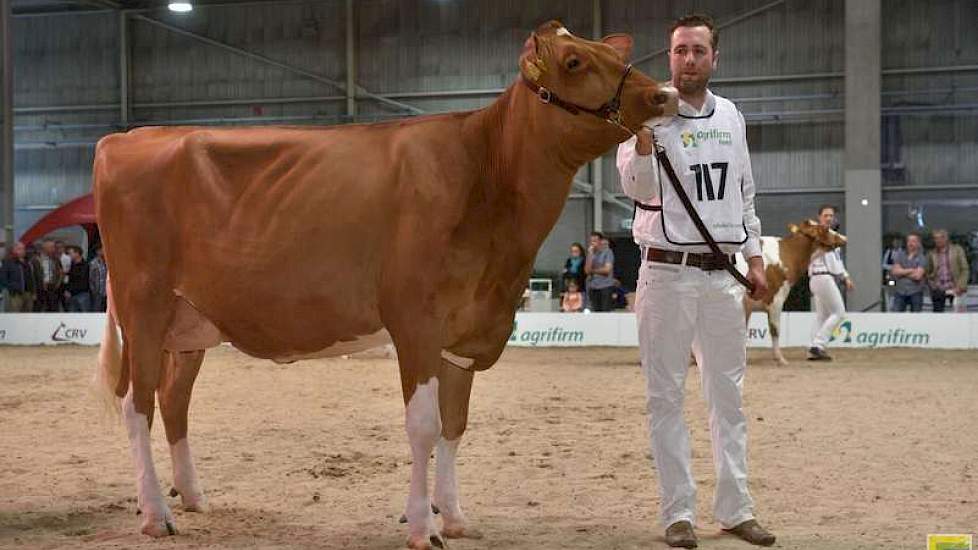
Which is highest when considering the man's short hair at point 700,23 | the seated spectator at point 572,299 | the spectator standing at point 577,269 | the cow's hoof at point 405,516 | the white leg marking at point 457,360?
the man's short hair at point 700,23

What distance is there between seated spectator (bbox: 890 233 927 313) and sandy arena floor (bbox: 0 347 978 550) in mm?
6614

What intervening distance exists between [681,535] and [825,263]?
11.6 m

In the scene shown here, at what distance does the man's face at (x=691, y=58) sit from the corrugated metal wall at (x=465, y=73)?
22.8 metres

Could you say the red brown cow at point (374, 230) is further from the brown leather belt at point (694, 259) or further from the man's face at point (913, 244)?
the man's face at point (913, 244)

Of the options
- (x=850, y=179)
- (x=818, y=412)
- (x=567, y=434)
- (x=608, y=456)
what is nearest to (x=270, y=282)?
(x=608, y=456)

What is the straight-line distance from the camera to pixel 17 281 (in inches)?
851

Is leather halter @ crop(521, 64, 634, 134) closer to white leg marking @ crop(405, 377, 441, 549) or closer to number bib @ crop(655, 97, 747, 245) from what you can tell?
number bib @ crop(655, 97, 747, 245)

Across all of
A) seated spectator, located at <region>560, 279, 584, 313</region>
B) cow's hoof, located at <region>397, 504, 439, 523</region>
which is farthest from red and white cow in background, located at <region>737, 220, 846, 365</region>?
cow's hoof, located at <region>397, 504, 439, 523</region>

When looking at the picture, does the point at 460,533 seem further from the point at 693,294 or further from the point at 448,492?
the point at 693,294

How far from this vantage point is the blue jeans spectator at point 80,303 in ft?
72.2

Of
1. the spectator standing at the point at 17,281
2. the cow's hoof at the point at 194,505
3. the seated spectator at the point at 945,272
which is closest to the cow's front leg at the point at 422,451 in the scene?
the cow's hoof at the point at 194,505

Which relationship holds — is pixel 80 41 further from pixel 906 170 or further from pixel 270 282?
pixel 270 282

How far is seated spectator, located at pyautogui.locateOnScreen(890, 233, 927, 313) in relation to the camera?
18906mm

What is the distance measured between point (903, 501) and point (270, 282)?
3.53m
